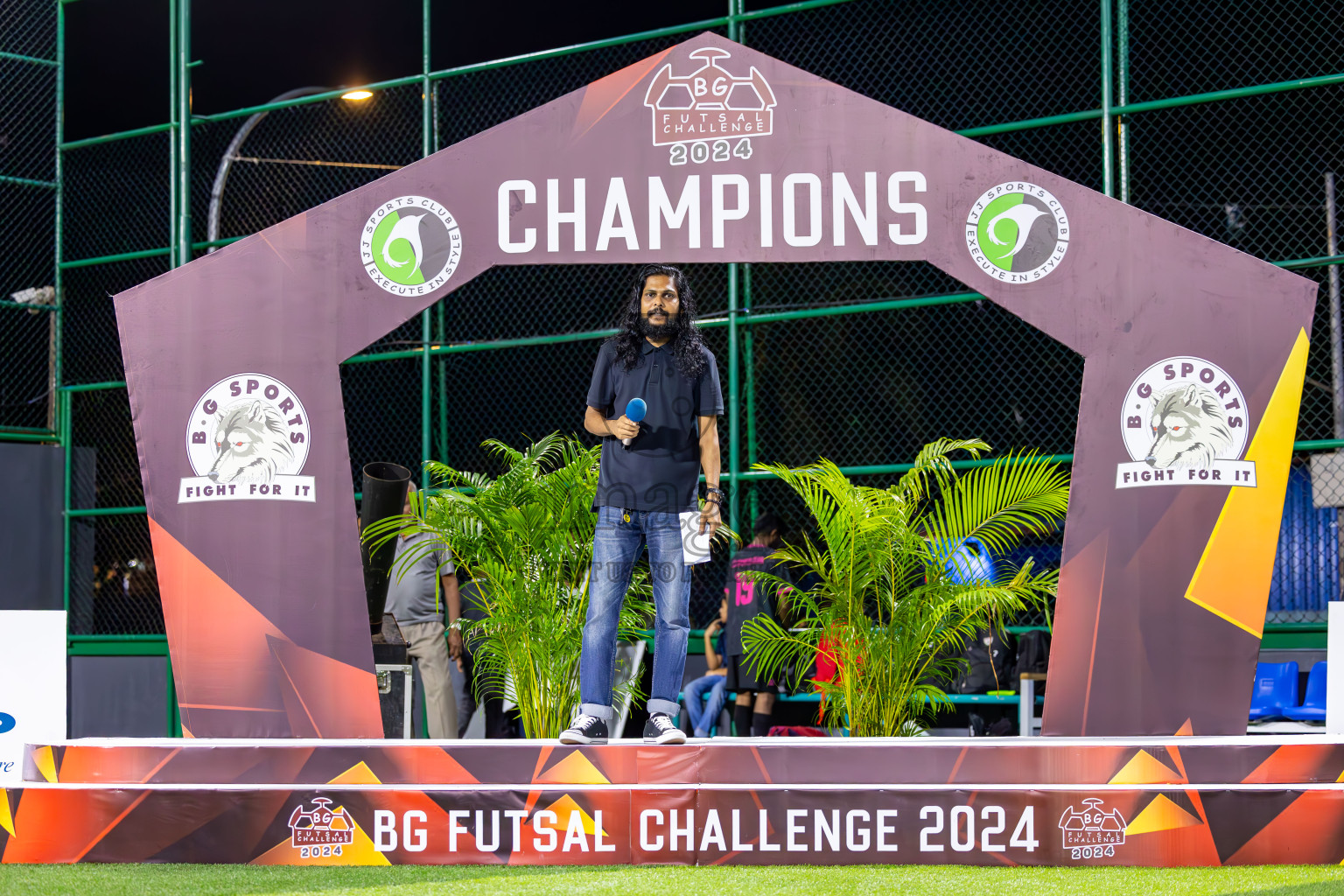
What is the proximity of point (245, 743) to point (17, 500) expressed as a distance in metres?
6.75

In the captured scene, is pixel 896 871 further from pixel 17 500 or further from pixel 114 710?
pixel 17 500

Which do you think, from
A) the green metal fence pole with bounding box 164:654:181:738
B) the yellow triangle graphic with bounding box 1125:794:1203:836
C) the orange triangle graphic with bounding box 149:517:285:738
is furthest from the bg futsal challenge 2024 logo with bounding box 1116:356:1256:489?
the green metal fence pole with bounding box 164:654:181:738

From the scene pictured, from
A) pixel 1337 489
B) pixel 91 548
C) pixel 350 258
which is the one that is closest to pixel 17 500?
pixel 91 548

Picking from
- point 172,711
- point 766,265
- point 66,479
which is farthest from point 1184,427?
point 66,479

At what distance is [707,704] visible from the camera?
878 cm

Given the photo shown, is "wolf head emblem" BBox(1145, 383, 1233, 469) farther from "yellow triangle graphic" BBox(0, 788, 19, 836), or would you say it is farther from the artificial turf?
"yellow triangle graphic" BBox(0, 788, 19, 836)

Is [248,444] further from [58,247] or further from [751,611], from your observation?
[58,247]

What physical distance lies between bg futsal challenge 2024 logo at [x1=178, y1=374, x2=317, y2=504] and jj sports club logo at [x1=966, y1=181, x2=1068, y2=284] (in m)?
2.87

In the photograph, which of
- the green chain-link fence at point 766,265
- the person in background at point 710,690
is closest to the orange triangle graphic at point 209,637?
the person in background at point 710,690

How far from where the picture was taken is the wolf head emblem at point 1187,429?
5219 millimetres

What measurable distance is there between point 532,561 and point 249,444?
1.38 meters

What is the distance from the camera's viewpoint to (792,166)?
5.58 metres

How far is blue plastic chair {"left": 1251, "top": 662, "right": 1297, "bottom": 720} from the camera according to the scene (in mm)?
7508

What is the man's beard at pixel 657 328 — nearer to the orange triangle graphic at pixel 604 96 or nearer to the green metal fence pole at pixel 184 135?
the orange triangle graphic at pixel 604 96
